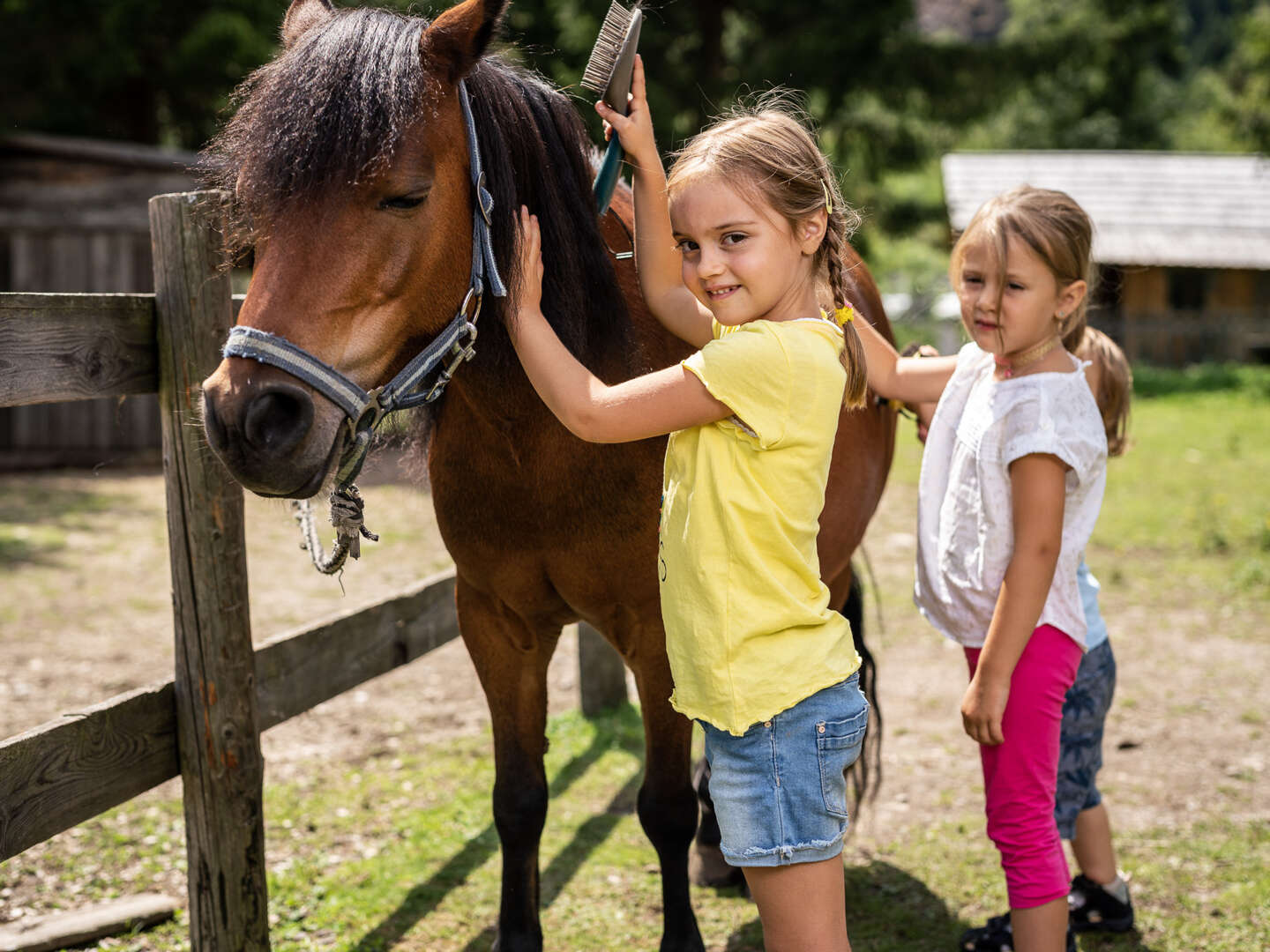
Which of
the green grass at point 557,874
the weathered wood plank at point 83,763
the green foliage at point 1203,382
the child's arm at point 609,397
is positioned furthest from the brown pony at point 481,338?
the green foliage at point 1203,382

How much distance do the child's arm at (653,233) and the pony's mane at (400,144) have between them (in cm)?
15

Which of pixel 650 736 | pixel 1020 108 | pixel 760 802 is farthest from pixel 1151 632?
pixel 1020 108

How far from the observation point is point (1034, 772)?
246 centimetres

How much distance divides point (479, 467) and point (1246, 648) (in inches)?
184

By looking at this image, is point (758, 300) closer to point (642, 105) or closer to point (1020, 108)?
point (642, 105)

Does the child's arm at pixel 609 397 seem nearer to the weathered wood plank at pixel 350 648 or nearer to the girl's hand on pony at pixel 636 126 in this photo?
the girl's hand on pony at pixel 636 126

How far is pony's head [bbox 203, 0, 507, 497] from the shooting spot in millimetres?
1692

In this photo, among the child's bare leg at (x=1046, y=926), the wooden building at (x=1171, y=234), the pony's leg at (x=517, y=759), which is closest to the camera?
the child's bare leg at (x=1046, y=926)

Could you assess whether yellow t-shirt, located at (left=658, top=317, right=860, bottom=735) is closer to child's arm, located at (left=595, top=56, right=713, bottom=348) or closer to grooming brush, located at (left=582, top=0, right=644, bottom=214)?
child's arm, located at (left=595, top=56, right=713, bottom=348)

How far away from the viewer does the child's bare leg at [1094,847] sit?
3049 mm

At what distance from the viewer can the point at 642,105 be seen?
2.05m

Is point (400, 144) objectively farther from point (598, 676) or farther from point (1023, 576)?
point (598, 676)

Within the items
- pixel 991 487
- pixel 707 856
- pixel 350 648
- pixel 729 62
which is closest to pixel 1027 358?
pixel 991 487

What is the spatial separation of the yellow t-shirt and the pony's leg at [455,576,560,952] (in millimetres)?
874
